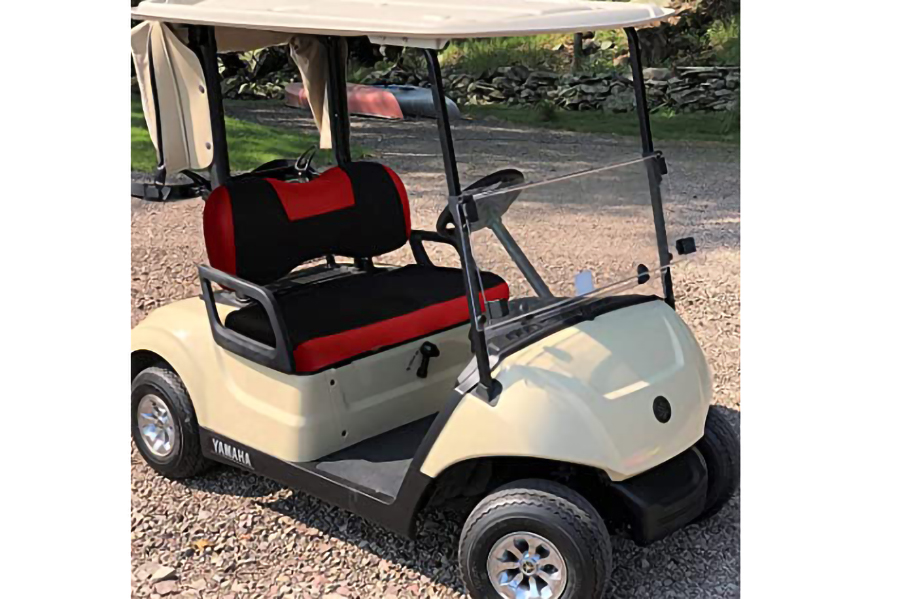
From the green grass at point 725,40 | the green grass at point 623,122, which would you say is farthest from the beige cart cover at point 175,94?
the green grass at point 725,40

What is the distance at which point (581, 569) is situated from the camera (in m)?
2.87

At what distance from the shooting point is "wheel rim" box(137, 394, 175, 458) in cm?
386

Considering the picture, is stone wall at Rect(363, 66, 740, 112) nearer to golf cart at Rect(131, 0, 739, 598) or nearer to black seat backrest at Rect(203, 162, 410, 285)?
black seat backrest at Rect(203, 162, 410, 285)

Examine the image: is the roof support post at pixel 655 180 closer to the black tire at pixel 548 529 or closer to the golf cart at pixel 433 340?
the golf cart at pixel 433 340

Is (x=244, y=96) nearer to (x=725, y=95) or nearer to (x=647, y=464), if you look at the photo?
(x=725, y=95)

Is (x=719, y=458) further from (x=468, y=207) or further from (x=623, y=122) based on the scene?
(x=623, y=122)

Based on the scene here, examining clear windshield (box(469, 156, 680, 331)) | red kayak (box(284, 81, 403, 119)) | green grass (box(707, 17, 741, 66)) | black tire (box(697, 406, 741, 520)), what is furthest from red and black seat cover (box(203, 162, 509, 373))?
green grass (box(707, 17, 741, 66))

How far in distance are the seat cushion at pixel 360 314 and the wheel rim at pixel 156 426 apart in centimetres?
47

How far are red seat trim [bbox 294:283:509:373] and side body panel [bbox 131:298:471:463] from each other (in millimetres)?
33

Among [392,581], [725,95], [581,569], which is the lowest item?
[725,95]

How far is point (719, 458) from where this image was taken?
3.40 m

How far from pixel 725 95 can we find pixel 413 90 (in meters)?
4.50

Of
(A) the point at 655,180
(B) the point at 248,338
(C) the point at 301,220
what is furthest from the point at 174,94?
(A) the point at 655,180

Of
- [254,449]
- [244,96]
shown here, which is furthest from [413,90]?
[254,449]
